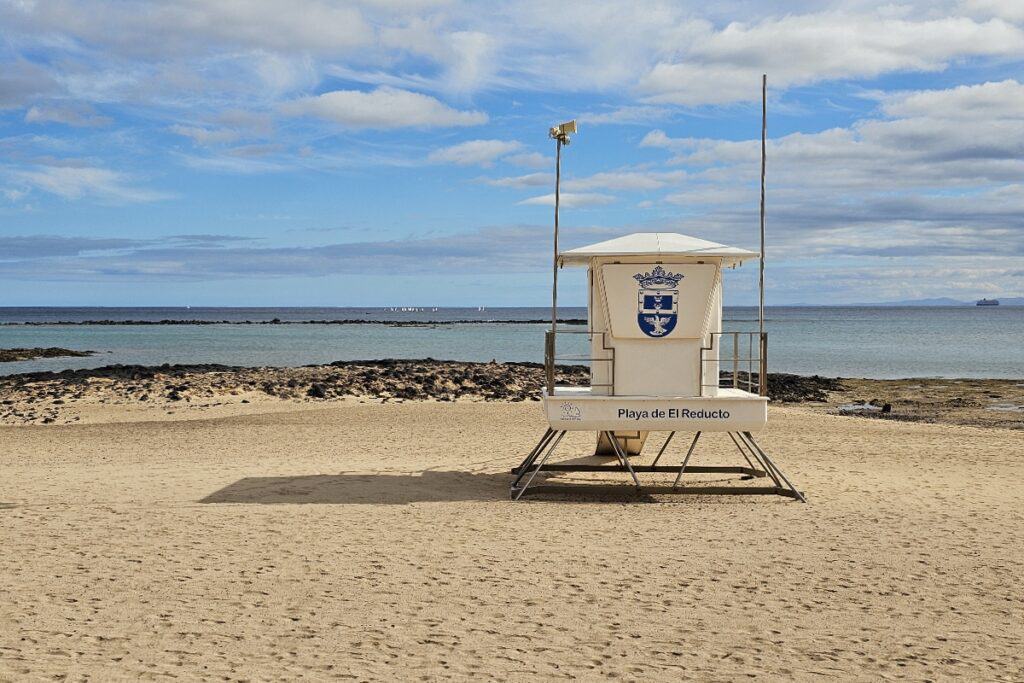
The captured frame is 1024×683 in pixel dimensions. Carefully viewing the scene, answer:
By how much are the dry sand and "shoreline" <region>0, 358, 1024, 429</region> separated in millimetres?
12078

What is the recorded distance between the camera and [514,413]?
24312 millimetres

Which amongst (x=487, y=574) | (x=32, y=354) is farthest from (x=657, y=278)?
(x=32, y=354)

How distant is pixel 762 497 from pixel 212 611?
7.63 meters

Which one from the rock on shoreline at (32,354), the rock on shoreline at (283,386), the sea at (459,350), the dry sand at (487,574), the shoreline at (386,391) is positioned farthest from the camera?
the rock on shoreline at (32,354)

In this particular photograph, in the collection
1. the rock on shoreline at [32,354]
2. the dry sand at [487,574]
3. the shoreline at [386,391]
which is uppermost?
the rock on shoreline at [32,354]

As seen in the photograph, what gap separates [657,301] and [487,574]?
4837 mm

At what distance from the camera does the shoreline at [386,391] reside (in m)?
27.2

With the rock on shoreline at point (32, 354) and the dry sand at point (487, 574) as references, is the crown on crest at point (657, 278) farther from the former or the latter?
the rock on shoreline at point (32, 354)

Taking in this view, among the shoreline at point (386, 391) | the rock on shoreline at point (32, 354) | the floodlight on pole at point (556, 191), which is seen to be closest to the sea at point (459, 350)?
the rock on shoreline at point (32, 354)

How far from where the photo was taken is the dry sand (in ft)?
22.3

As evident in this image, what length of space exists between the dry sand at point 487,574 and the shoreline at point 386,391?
1208cm

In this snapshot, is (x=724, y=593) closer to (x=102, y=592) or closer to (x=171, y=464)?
(x=102, y=592)

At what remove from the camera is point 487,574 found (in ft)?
29.0

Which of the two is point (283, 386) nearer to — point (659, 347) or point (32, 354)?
point (659, 347)
